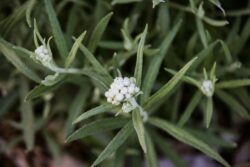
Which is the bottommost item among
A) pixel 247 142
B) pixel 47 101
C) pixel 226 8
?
pixel 247 142

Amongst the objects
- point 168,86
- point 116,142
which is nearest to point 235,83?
point 168,86

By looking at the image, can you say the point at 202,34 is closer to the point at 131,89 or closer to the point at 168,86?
the point at 168,86

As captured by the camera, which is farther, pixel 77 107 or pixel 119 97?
pixel 77 107

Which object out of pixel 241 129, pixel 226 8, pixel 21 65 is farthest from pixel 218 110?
pixel 21 65

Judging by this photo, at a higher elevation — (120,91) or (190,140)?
(120,91)

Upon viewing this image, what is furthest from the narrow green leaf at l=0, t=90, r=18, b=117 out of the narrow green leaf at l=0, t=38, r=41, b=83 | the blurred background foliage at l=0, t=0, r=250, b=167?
the narrow green leaf at l=0, t=38, r=41, b=83

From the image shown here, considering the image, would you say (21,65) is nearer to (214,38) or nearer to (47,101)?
(47,101)
